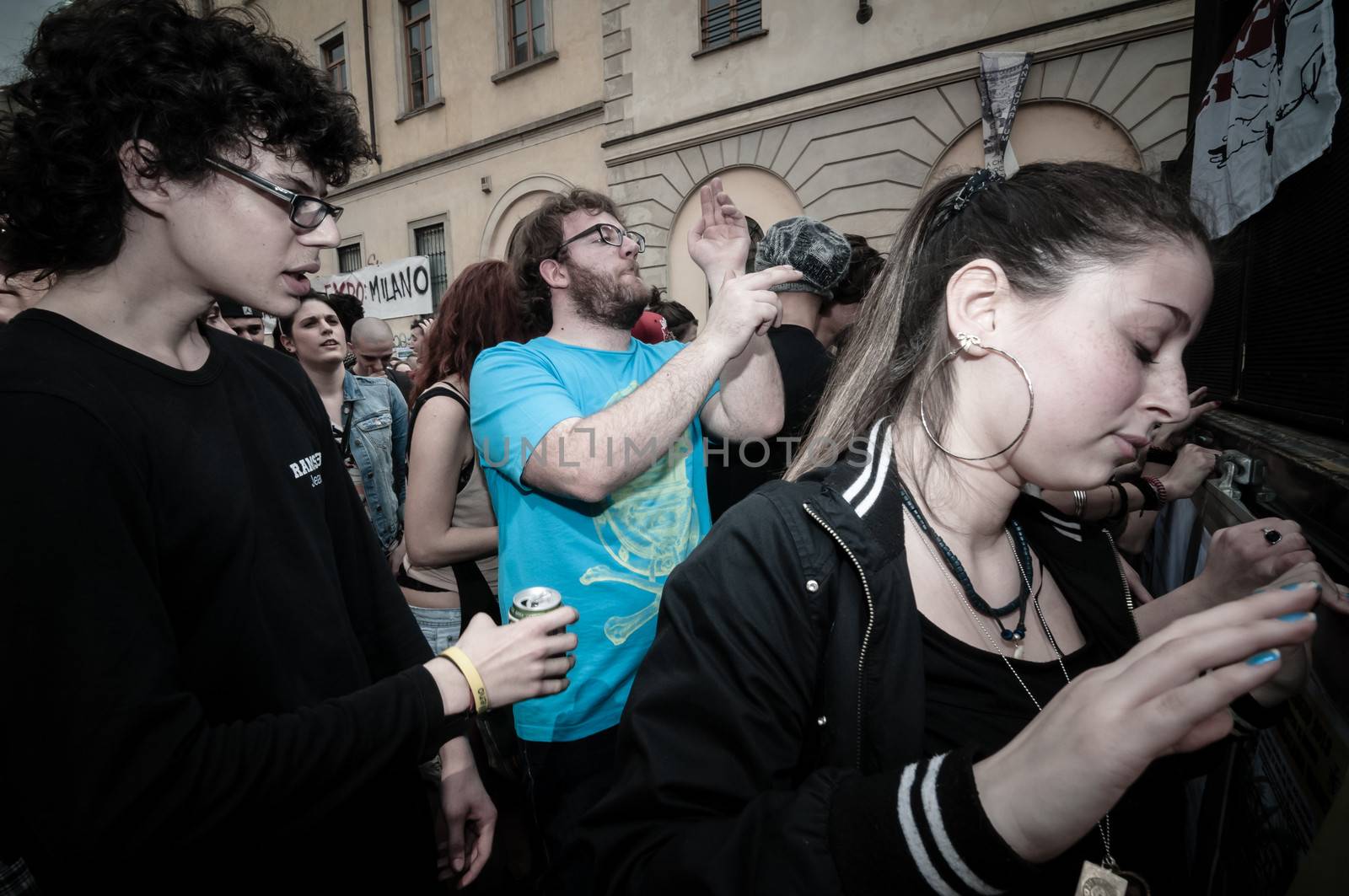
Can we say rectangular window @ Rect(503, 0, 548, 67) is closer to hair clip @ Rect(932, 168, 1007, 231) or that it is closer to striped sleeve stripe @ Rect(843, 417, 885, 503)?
hair clip @ Rect(932, 168, 1007, 231)

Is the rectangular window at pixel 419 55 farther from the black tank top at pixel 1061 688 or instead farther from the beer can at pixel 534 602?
the black tank top at pixel 1061 688

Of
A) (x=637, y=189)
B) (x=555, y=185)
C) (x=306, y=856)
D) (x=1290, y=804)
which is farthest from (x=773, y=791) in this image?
(x=555, y=185)

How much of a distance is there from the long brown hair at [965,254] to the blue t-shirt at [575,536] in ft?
2.14

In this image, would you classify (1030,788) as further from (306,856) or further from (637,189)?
(637,189)

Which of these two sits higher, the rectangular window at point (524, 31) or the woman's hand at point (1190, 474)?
the rectangular window at point (524, 31)

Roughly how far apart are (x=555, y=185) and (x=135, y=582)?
11819 mm

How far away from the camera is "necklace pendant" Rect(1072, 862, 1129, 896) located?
0.92 metres

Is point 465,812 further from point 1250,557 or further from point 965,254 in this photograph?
point 1250,557

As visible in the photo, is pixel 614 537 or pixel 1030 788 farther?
pixel 614 537

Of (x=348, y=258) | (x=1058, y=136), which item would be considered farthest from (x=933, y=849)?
(x=348, y=258)

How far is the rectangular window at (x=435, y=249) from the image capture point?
14062mm

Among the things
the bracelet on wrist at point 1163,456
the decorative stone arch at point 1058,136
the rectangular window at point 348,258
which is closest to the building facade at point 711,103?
the decorative stone arch at point 1058,136

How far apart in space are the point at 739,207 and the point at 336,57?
12.3 meters

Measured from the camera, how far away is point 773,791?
87 centimetres
